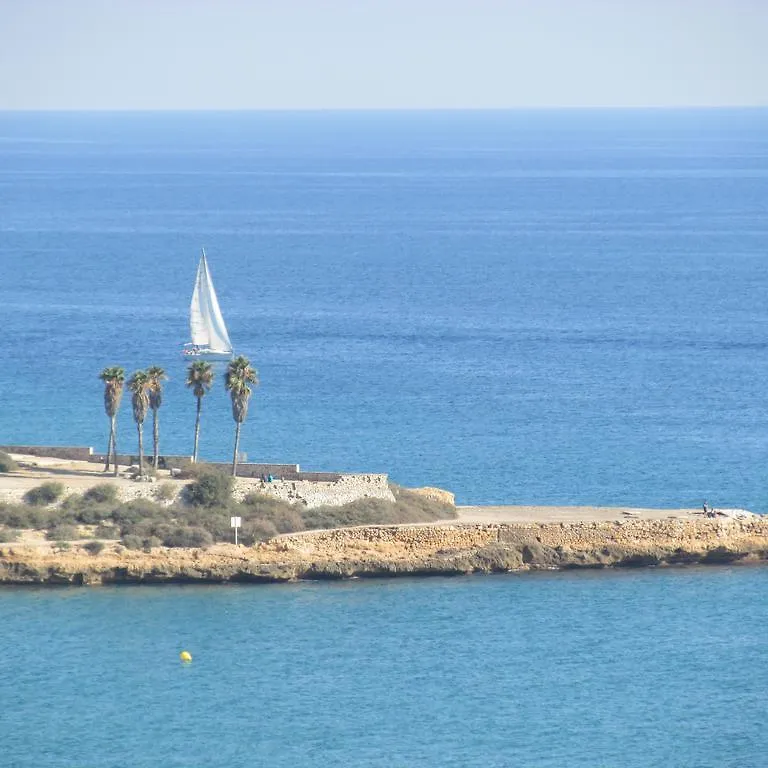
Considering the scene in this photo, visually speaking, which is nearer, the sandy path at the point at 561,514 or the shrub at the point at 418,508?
the shrub at the point at 418,508

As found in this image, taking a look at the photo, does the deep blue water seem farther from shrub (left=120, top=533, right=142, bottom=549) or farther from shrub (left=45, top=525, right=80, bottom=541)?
shrub (left=45, top=525, right=80, bottom=541)

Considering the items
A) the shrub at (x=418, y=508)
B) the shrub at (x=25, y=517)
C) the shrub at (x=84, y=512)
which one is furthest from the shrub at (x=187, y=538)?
the shrub at (x=418, y=508)

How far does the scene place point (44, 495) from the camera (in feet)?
203

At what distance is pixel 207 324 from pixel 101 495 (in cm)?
3581

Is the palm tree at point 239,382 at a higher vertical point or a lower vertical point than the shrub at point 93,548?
higher

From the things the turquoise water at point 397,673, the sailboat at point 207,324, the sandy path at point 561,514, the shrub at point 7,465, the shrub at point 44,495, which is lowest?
the turquoise water at point 397,673

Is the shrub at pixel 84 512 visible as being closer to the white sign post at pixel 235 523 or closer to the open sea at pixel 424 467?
the open sea at pixel 424 467

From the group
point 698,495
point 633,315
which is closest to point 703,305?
point 633,315

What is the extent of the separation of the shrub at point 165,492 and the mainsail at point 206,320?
3385cm

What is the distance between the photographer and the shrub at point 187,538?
60.8m

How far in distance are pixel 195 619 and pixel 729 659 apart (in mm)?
15074

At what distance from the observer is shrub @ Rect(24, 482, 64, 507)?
6188 cm

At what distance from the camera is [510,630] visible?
57125mm

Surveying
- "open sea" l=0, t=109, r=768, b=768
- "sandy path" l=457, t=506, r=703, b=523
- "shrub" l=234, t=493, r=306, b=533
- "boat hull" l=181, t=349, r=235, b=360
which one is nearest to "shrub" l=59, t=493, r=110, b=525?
"open sea" l=0, t=109, r=768, b=768
